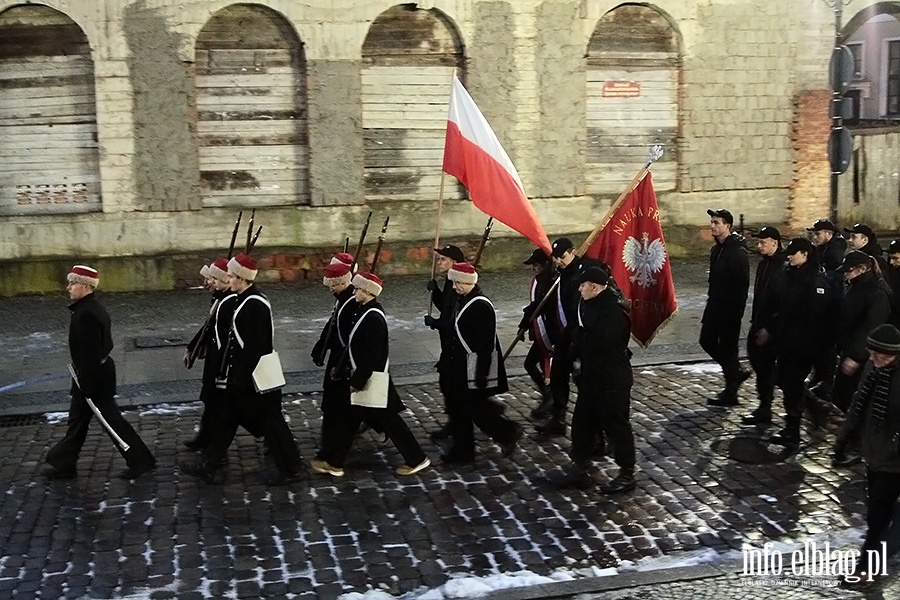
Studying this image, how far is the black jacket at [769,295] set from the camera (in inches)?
363

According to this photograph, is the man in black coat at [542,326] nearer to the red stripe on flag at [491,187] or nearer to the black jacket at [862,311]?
the red stripe on flag at [491,187]

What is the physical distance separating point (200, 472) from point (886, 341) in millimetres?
4826

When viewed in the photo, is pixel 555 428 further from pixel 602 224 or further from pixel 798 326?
pixel 798 326

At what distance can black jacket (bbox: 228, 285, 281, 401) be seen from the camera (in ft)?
26.0

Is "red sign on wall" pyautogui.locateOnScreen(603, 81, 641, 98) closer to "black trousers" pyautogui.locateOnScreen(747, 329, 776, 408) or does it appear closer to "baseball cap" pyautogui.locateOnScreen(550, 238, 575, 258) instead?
"black trousers" pyautogui.locateOnScreen(747, 329, 776, 408)

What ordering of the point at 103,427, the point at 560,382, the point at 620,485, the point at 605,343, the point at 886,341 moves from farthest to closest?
the point at 560,382, the point at 103,427, the point at 620,485, the point at 605,343, the point at 886,341

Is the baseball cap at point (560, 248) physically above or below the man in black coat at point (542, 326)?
above

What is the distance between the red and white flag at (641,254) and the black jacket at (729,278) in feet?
1.23

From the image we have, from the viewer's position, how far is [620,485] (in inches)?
311

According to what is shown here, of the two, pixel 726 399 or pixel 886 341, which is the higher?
pixel 886 341

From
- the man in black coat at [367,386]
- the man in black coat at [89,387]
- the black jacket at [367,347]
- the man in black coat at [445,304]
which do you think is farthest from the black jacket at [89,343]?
the man in black coat at [445,304]

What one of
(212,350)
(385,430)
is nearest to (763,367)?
(385,430)

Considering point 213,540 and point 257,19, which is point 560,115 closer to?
point 257,19

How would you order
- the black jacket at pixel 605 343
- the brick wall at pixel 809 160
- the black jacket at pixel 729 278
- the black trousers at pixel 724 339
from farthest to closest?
the brick wall at pixel 809 160
the black trousers at pixel 724 339
the black jacket at pixel 729 278
the black jacket at pixel 605 343
